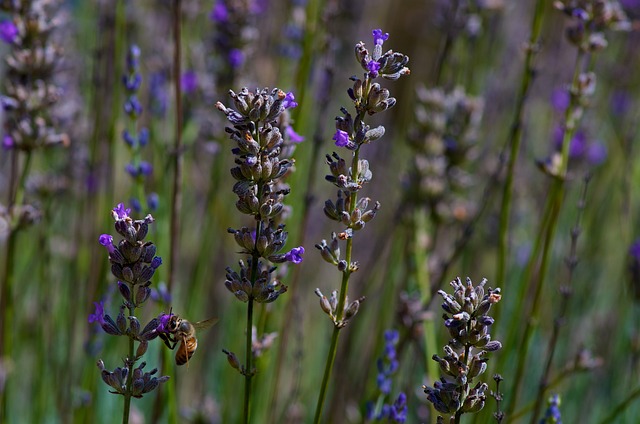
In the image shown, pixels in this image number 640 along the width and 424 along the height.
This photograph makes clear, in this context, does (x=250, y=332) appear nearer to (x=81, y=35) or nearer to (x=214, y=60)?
(x=214, y=60)

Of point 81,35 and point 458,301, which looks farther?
point 81,35

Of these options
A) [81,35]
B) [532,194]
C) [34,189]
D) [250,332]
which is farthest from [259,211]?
[81,35]

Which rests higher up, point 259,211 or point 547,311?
point 259,211

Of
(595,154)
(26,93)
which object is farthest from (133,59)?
(595,154)

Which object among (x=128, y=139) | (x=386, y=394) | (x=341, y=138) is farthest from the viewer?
(x=128, y=139)

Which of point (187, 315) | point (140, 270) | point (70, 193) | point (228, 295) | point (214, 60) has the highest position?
point (214, 60)

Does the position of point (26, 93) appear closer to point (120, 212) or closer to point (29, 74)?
point (29, 74)

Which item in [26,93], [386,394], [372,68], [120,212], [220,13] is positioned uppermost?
[220,13]

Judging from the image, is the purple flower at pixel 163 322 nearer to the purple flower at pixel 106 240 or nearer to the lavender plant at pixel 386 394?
the purple flower at pixel 106 240

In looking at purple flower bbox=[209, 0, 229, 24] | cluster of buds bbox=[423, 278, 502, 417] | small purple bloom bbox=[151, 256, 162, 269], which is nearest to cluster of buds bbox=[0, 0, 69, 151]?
purple flower bbox=[209, 0, 229, 24]
